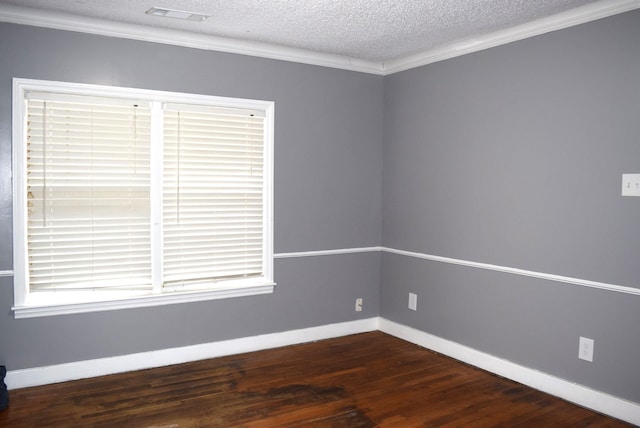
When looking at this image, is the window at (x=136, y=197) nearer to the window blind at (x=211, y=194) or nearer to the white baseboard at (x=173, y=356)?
the window blind at (x=211, y=194)

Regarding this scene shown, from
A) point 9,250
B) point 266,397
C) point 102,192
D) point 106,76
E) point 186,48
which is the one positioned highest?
point 186,48

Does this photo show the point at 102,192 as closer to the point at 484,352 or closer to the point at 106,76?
the point at 106,76

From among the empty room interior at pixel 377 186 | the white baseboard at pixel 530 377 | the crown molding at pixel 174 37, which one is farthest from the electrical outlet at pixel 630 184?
the crown molding at pixel 174 37

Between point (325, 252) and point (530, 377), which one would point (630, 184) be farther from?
point (325, 252)

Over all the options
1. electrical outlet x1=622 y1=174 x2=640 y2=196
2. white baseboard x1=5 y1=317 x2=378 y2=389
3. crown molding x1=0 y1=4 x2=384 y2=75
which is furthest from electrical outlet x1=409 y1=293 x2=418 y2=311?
crown molding x1=0 y1=4 x2=384 y2=75

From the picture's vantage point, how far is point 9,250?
129 inches

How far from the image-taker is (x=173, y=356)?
12.6 feet

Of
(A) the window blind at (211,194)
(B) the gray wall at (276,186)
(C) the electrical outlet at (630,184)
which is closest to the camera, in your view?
(C) the electrical outlet at (630,184)

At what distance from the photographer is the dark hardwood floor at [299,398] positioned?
2961mm

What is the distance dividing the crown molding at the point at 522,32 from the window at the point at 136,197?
1.34 metres

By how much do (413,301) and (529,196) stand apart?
1457 millimetres

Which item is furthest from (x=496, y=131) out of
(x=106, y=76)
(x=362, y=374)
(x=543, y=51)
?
(x=106, y=76)

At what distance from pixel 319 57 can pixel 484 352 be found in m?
2.76

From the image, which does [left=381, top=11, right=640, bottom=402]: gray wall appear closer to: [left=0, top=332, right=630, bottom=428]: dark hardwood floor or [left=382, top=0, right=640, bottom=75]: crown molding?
[left=382, top=0, right=640, bottom=75]: crown molding
